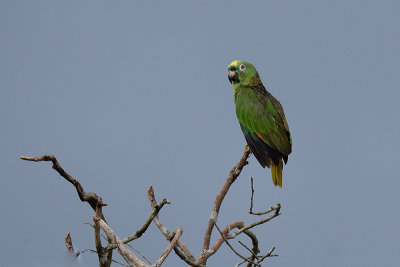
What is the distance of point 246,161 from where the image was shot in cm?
509

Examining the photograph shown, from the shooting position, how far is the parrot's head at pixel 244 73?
6234mm

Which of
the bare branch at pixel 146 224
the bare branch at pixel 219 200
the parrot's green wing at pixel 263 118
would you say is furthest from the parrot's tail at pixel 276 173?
the bare branch at pixel 146 224

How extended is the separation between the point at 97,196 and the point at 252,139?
2240 millimetres

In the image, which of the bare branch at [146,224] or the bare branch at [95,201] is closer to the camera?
the bare branch at [95,201]

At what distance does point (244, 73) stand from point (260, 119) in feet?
2.65

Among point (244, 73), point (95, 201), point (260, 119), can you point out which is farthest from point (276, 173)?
point (95, 201)

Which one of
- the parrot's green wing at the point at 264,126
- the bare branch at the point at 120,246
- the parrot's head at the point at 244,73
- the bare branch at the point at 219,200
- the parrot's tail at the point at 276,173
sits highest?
the parrot's head at the point at 244,73

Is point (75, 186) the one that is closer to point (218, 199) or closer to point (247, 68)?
point (218, 199)

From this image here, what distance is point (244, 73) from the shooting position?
6254 mm

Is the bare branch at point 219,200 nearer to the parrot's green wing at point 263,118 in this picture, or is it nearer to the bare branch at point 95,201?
the parrot's green wing at point 263,118

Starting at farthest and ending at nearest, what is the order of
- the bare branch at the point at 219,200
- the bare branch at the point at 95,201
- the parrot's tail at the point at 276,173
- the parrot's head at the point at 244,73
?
the parrot's head at the point at 244,73, the parrot's tail at the point at 276,173, the bare branch at the point at 219,200, the bare branch at the point at 95,201

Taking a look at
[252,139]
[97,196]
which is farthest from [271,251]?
[252,139]

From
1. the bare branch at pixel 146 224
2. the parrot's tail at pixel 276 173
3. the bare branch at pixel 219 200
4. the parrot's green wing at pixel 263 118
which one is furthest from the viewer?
the parrot's green wing at pixel 263 118

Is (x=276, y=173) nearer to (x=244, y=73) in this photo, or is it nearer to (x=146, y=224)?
(x=244, y=73)
